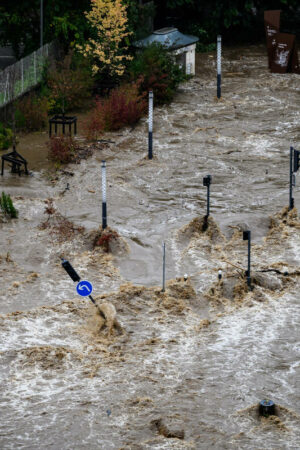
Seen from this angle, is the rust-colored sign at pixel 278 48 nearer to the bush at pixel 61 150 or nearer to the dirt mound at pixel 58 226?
the bush at pixel 61 150

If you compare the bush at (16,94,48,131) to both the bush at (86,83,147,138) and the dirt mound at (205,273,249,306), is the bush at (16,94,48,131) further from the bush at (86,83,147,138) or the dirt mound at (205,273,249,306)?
the dirt mound at (205,273,249,306)

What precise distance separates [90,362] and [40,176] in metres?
9.79

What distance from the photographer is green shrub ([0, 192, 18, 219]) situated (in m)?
22.0

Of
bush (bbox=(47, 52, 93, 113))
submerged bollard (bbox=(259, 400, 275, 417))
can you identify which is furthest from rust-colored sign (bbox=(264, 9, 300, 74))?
submerged bollard (bbox=(259, 400, 275, 417))

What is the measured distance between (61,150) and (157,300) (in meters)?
8.73

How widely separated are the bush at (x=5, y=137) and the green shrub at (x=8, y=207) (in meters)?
4.91

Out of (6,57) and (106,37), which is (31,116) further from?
(6,57)

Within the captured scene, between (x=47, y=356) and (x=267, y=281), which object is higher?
(x=267, y=281)

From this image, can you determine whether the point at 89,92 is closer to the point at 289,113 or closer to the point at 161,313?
the point at 289,113

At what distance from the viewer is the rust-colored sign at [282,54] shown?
1363 inches

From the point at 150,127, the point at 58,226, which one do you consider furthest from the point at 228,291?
the point at 150,127

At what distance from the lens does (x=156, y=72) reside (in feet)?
103

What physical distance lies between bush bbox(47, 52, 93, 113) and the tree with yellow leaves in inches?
16.2

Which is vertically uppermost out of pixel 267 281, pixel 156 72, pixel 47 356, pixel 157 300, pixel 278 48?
pixel 278 48
